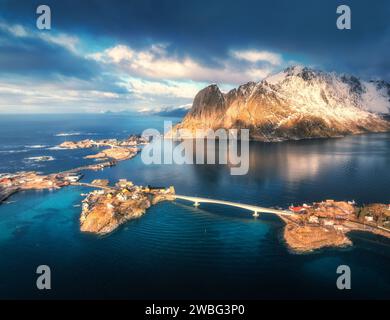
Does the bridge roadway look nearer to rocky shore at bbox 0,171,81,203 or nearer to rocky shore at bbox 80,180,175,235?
rocky shore at bbox 80,180,175,235

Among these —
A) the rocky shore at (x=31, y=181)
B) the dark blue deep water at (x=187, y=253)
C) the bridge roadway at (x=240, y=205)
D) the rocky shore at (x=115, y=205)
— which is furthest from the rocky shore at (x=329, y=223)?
the rocky shore at (x=31, y=181)

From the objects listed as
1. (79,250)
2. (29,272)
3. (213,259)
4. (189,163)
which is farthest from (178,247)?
(189,163)

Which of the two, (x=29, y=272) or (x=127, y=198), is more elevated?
(x=127, y=198)

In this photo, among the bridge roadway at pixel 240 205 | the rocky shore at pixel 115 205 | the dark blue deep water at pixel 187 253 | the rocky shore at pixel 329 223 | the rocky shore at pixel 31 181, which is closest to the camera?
the dark blue deep water at pixel 187 253

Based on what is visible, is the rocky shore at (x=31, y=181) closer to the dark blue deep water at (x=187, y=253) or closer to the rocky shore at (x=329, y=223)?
the dark blue deep water at (x=187, y=253)
